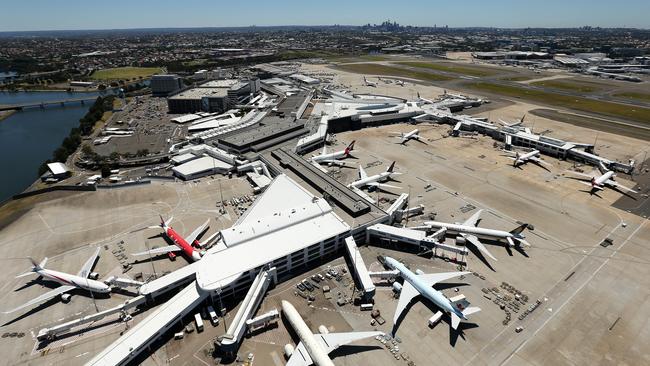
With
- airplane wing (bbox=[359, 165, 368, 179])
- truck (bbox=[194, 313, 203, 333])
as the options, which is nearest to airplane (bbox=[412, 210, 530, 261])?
airplane wing (bbox=[359, 165, 368, 179])

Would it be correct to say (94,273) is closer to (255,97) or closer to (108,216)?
(108,216)

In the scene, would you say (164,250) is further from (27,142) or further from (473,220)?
(27,142)

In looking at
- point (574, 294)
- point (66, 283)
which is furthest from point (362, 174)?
point (66, 283)

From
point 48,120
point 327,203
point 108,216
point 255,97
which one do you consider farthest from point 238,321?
point 48,120

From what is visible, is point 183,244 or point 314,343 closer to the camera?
point 314,343

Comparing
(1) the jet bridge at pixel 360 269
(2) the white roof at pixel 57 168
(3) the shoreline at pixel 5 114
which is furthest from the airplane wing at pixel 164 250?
(3) the shoreline at pixel 5 114

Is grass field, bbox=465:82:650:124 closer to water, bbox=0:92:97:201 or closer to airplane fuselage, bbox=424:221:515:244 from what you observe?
airplane fuselage, bbox=424:221:515:244
